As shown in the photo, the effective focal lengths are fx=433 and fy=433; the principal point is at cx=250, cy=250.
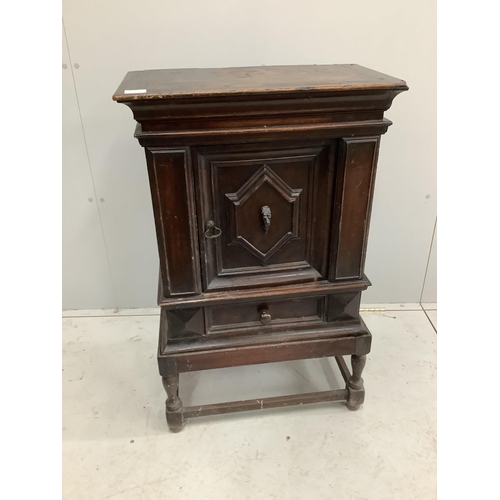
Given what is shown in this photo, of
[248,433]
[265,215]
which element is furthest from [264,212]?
[248,433]

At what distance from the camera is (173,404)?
56.8 inches

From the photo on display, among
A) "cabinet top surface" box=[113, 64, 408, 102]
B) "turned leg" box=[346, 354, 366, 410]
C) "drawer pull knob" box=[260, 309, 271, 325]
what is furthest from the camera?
"turned leg" box=[346, 354, 366, 410]

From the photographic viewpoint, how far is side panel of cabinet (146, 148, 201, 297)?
1.06 meters

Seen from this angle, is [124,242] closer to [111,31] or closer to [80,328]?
[80,328]

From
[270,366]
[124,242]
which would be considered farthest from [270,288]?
[124,242]

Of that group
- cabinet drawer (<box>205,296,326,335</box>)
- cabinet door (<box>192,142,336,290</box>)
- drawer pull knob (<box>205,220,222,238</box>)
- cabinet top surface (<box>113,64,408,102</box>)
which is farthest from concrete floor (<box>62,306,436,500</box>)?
cabinet top surface (<box>113,64,408,102</box>)

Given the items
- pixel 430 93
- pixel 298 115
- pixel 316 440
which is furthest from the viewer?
pixel 430 93

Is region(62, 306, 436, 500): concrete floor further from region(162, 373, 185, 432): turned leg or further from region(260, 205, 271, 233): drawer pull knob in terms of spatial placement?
region(260, 205, 271, 233): drawer pull knob

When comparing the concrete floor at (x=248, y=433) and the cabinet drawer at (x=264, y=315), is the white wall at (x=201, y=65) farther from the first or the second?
the cabinet drawer at (x=264, y=315)

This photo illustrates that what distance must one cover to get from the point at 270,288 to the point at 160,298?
0.32 metres

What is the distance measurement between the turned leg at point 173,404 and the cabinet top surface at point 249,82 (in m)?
0.85

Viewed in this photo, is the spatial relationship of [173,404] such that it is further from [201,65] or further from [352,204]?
[201,65]

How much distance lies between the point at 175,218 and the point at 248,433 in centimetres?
82

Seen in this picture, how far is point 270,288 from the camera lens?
4.20ft
